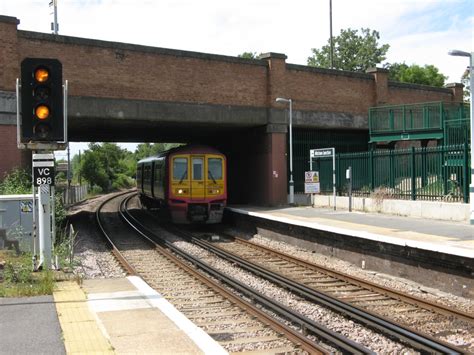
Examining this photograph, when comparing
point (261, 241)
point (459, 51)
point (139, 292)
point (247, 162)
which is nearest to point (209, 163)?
point (261, 241)

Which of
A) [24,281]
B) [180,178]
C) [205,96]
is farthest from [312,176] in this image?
[24,281]

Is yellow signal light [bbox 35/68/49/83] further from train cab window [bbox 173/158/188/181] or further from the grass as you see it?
train cab window [bbox 173/158/188/181]

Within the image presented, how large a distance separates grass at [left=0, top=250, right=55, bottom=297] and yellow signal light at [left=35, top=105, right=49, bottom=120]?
2785 mm

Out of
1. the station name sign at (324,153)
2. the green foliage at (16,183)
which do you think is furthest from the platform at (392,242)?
the green foliage at (16,183)

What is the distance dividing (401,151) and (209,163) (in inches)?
293

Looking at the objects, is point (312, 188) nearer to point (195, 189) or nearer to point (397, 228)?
point (195, 189)

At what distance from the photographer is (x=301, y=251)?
15.9 metres

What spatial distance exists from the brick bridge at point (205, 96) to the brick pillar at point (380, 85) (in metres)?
0.05

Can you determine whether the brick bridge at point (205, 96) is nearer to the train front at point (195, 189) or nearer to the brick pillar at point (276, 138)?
the brick pillar at point (276, 138)

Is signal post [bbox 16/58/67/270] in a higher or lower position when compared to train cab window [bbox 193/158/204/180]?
higher

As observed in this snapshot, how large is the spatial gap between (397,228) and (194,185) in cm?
915

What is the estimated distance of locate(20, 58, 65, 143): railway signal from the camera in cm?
900

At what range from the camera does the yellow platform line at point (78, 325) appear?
18.3 feet

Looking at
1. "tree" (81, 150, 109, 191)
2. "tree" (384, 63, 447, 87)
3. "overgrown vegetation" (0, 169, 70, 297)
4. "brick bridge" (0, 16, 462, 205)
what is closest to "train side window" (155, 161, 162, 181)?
"brick bridge" (0, 16, 462, 205)
